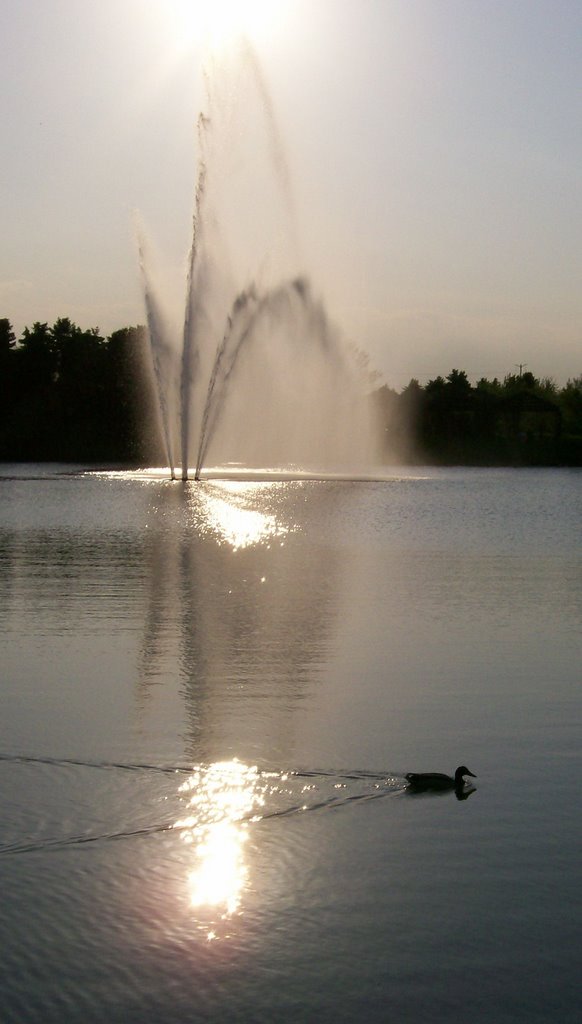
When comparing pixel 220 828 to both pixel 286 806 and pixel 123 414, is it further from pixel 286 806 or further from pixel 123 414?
pixel 123 414

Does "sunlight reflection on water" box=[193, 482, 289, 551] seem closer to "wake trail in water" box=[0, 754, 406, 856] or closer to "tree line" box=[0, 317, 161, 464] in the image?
"wake trail in water" box=[0, 754, 406, 856]

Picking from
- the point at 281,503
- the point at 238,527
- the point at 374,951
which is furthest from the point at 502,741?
the point at 281,503

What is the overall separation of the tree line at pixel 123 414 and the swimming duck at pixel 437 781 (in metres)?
112

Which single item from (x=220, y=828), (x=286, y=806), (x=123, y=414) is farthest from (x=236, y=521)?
(x=123, y=414)

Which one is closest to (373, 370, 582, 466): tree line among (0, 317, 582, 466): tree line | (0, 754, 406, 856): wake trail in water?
(0, 317, 582, 466): tree line

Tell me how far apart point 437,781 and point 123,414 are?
124611 mm

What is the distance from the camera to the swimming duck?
11.7 meters

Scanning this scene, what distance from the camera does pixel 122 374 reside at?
5354 inches

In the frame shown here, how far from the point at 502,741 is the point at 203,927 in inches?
217

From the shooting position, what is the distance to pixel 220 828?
10.8m

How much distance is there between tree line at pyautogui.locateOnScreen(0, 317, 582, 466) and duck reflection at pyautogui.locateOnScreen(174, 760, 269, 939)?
11139cm

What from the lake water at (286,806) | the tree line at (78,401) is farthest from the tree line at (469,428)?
the lake water at (286,806)

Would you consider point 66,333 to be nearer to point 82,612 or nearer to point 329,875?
point 82,612

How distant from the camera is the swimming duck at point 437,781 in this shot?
1172 cm
